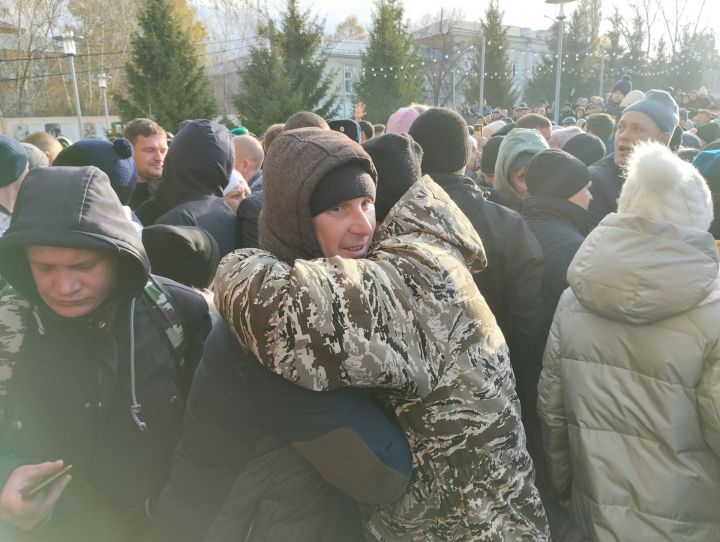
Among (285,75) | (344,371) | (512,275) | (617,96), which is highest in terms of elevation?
(285,75)

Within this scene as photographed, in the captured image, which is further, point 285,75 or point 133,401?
point 285,75

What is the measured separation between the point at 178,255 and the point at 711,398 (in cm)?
202

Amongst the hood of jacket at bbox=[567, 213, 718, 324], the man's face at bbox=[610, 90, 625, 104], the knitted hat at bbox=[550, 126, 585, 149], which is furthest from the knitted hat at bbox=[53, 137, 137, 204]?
the man's face at bbox=[610, 90, 625, 104]

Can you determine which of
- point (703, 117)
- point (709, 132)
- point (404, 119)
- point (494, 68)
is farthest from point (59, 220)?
point (494, 68)

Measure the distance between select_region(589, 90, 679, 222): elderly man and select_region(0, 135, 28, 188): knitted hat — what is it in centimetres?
364

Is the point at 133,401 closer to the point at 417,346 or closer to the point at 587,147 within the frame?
the point at 417,346

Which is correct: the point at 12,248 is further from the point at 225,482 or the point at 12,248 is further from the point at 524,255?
the point at 524,255

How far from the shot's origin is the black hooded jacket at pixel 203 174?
10.6 ft

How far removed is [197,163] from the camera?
3289 millimetres

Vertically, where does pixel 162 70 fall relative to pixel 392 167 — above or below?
above

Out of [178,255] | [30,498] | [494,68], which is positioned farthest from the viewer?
[494,68]

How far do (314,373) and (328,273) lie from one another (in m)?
0.21

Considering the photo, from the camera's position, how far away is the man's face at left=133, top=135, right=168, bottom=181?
4891 millimetres

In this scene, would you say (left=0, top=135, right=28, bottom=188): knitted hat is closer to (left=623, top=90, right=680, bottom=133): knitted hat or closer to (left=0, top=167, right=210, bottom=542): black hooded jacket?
(left=0, top=167, right=210, bottom=542): black hooded jacket
